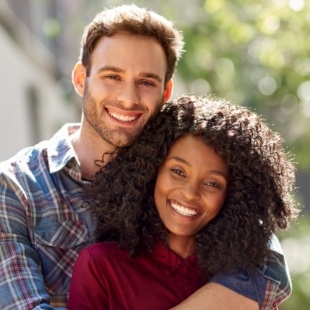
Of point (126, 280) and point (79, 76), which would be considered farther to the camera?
point (79, 76)

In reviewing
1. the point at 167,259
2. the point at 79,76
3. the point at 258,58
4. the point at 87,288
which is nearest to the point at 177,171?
the point at 167,259

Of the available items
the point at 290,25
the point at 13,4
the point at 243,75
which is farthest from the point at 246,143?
the point at 13,4

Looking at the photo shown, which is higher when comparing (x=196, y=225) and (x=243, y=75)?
(x=243, y=75)

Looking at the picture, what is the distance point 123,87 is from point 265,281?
1.00m

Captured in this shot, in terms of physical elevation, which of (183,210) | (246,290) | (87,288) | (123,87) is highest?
(123,87)

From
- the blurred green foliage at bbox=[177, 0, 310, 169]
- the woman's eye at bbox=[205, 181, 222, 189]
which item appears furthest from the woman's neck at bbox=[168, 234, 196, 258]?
the blurred green foliage at bbox=[177, 0, 310, 169]

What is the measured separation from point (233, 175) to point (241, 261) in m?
0.33

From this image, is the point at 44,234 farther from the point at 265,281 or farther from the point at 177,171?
the point at 265,281

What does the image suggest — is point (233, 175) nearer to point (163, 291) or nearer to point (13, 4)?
point (163, 291)

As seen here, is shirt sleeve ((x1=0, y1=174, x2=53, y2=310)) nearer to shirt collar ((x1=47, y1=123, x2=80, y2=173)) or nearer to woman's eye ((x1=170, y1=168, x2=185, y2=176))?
shirt collar ((x1=47, y1=123, x2=80, y2=173))

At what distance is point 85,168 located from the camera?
408 centimetres

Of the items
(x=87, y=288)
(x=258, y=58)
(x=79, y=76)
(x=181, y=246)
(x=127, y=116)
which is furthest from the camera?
Answer: (x=258, y=58)

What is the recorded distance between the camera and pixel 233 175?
3.69 m

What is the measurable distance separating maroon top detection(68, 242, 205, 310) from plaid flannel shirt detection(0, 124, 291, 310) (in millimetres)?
148
